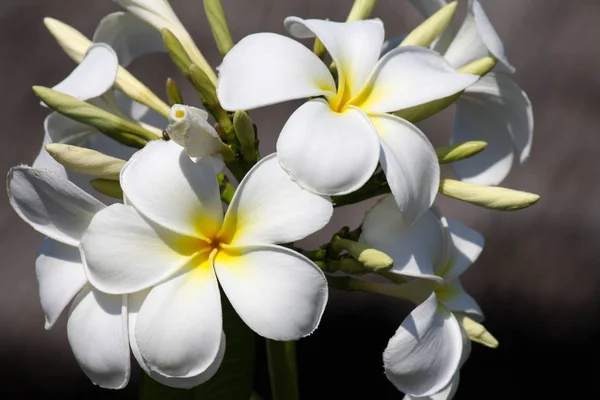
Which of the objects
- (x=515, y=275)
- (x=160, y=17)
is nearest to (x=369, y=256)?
(x=160, y=17)

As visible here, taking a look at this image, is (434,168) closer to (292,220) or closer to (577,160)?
(292,220)

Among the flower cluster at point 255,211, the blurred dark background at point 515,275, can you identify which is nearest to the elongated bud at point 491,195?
the flower cluster at point 255,211

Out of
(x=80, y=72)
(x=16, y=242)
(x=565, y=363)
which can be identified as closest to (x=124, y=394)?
(x=16, y=242)

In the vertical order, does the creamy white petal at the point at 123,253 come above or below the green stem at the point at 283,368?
above

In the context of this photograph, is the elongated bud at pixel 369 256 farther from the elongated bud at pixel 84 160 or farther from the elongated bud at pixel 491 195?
the elongated bud at pixel 84 160

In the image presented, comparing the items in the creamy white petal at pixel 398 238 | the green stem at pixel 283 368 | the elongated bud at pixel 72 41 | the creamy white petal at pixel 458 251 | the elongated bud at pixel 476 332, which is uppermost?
the elongated bud at pixel 72 41

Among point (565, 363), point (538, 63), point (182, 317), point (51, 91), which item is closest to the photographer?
point (182, 317)
